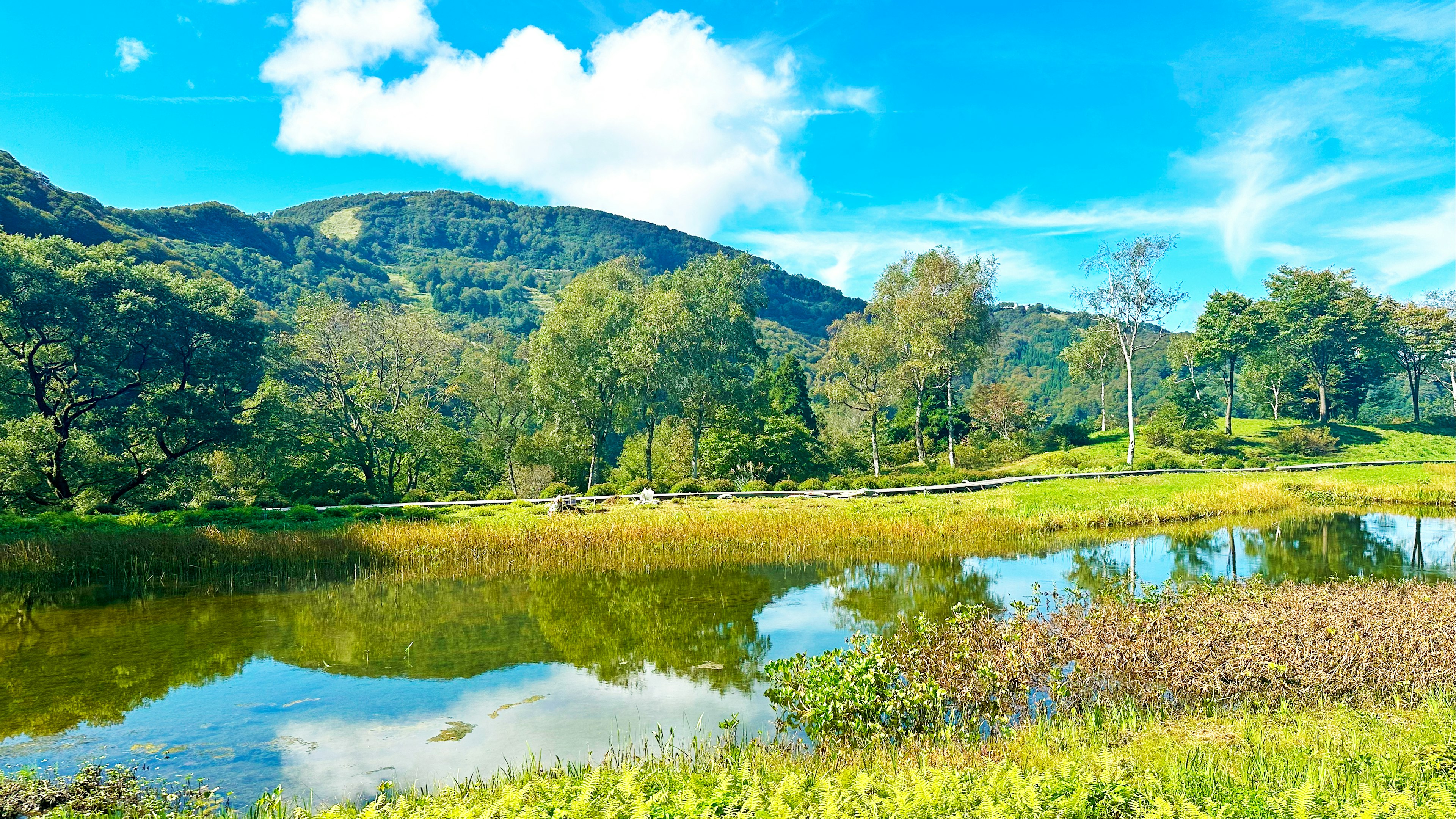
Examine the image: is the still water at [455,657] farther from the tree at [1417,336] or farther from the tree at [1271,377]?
the tree at [1417,336]

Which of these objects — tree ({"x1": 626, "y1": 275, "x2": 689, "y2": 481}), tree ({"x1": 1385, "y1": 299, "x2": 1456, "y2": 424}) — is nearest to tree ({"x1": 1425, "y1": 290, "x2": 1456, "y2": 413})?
tree ({"x1": 1385, "y1": 299, "x2": 1456, "y2": 424})

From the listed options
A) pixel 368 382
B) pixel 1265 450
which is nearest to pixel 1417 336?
pixel 1265 450

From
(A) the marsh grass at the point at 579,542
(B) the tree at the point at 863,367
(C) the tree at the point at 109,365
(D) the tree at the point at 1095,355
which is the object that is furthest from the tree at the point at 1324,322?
(C) the tree at the point at 109,365

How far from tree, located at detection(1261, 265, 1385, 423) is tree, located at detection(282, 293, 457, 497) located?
67.0 metres

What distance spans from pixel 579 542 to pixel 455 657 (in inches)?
370

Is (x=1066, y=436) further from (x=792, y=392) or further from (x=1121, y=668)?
(x=1121, y=668)

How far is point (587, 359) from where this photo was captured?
44719mm

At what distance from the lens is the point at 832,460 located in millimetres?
48844

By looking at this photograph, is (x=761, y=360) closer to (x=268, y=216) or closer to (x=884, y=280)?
(x=884, y=280)

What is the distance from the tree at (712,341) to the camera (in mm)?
43469

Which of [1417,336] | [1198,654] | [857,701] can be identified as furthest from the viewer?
[1417,336]

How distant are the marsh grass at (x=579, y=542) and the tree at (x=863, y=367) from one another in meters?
22.1

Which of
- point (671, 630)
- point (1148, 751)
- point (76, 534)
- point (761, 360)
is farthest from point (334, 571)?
point (761, 360)

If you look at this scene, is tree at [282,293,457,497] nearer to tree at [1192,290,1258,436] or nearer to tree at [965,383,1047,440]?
tree at [965,383,1047,440]
